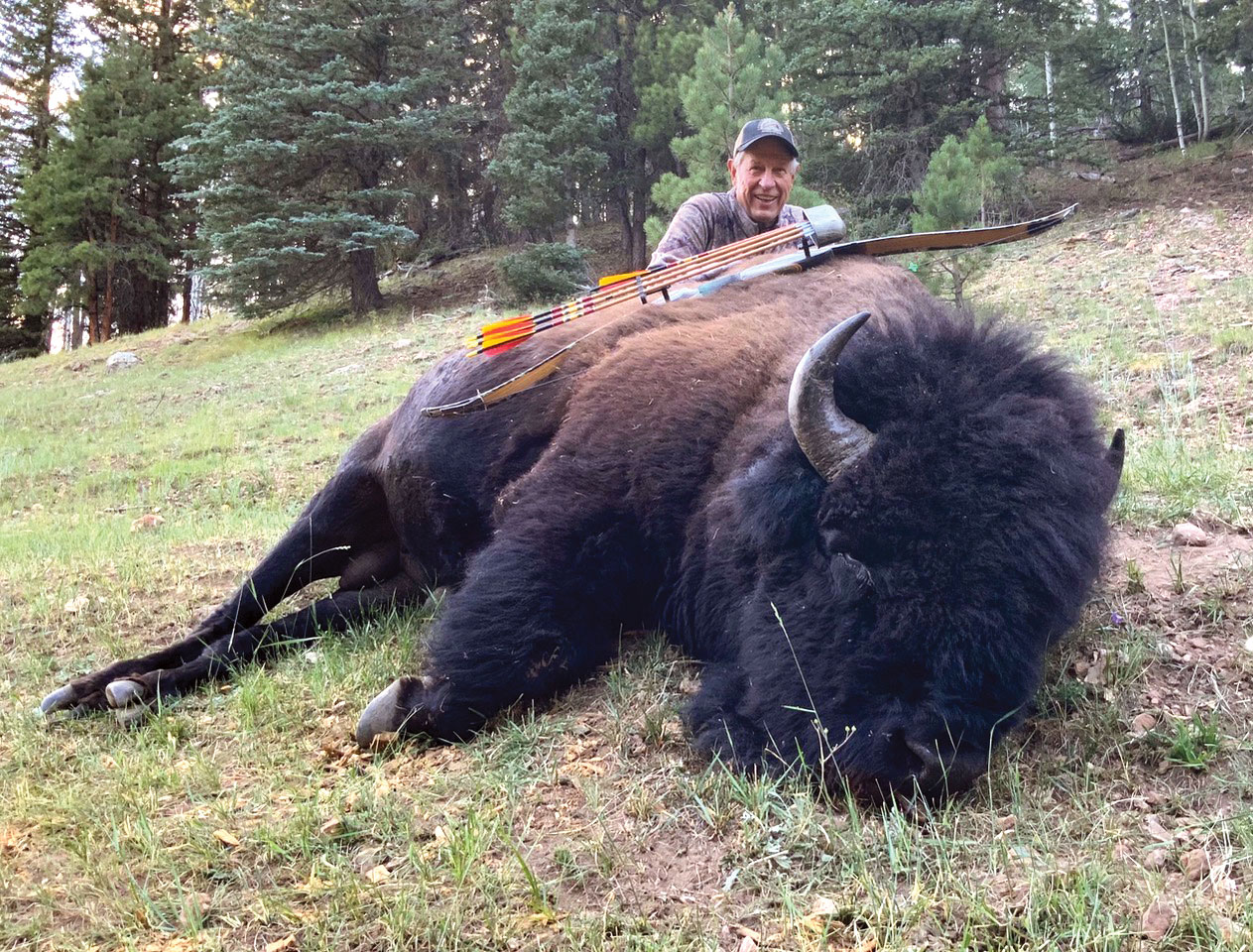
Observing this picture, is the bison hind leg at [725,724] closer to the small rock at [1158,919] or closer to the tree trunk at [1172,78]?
the small rock at [1158,919]

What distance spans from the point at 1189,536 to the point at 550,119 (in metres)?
16.1

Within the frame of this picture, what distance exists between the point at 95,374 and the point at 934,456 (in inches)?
760

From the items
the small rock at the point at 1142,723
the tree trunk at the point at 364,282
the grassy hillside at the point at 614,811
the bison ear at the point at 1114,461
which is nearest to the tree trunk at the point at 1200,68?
the grassy hillside at the point at 614,811

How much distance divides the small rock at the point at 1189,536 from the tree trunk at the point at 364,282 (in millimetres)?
17899

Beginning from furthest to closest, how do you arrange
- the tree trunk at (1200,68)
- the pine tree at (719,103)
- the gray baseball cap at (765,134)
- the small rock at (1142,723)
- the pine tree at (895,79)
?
the tree trunk at (1200,68) < the pine tree at (895,79) < the pine tree at (719,103) < the gray baseball cap at (765,134) < the small rock at (1142,723)

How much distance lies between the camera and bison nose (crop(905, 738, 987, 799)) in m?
2.00

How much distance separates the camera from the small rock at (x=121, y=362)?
59.5 feet

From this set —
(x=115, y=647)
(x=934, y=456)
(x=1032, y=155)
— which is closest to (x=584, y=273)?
(x=1032, y=155)

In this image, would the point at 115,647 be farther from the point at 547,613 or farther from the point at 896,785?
the point at 896,785

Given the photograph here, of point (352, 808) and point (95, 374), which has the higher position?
point (95, 374)

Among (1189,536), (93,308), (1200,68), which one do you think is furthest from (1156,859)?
(93,308)

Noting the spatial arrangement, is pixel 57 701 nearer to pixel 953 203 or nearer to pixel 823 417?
pixel 823 417

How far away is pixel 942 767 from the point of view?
2.00 meters

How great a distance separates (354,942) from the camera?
1.79 metres
